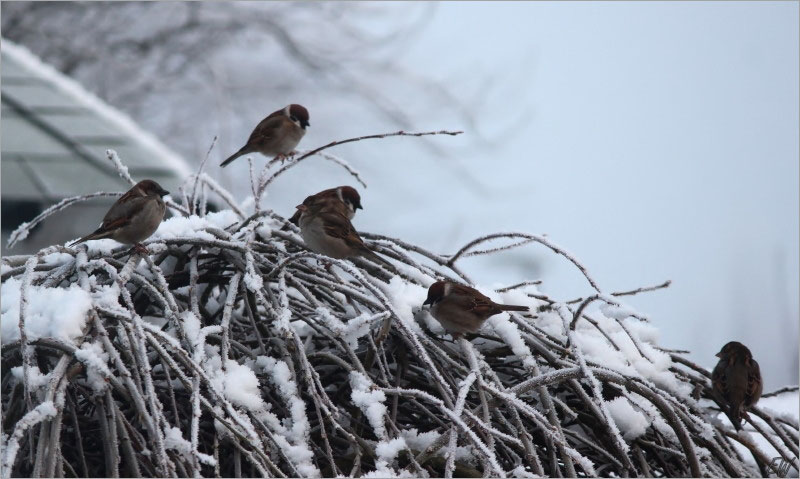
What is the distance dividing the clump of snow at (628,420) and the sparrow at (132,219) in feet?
4.08

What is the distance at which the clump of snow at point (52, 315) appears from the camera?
1.80 metres

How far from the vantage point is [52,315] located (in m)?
1.82

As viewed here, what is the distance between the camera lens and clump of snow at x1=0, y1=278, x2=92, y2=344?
5.89 feet

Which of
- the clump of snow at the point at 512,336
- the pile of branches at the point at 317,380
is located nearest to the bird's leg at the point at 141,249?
the pile of branches at the point at 317,380

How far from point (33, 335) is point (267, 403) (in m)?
0.52

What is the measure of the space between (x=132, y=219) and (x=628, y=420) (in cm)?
134

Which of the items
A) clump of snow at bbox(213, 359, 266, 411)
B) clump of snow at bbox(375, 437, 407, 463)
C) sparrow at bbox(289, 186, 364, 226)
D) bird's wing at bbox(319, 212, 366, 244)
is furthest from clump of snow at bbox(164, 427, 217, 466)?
sparrow at bbox(289, 186, 364, 226)

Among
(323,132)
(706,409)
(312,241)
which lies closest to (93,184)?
(312,241)

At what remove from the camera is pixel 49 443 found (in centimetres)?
164

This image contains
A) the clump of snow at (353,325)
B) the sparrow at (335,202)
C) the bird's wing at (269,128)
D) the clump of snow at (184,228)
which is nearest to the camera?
the clump of snow at (353,325)

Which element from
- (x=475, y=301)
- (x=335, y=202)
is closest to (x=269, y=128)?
(x=335, y=202)

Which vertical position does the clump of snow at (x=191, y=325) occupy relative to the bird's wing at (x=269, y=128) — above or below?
below

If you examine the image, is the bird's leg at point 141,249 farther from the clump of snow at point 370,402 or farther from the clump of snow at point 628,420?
the clump of snow at point 628,420

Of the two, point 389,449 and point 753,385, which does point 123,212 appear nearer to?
point 389,449
